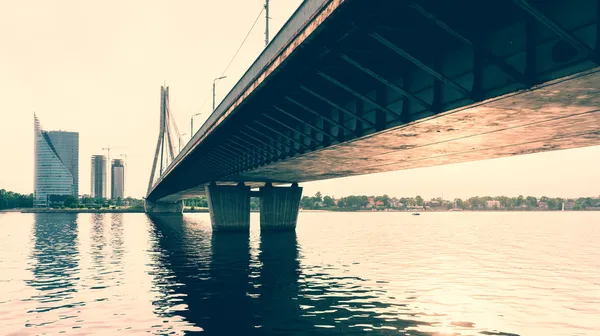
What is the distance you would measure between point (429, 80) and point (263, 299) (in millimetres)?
11785

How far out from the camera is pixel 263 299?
79.3 ft

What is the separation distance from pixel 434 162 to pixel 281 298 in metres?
23.4

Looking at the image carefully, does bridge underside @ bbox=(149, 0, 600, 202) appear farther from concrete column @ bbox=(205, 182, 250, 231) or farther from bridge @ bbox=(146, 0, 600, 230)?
concrete column @ bbox=(205, 182, 250, 231)

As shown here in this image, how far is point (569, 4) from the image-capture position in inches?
575

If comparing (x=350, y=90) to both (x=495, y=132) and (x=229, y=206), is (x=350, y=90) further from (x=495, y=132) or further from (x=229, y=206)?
(x=229, y=206)

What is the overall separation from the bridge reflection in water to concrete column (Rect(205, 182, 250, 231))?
33373 millimetres

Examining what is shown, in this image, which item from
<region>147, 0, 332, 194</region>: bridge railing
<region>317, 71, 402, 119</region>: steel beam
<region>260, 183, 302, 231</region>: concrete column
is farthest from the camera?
<region>260, 183, 302, 231</region>: concrete column

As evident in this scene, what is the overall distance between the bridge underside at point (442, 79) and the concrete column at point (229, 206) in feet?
129

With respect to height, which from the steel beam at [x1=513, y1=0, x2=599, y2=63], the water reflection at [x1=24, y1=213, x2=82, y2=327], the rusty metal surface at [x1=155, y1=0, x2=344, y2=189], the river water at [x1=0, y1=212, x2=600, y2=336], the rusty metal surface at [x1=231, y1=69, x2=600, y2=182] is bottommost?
the river water at [x1=0, y1=212, x2=600, y2=336]

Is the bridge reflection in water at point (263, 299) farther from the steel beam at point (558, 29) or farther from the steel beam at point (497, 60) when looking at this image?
the steel beam at point (558, 29)

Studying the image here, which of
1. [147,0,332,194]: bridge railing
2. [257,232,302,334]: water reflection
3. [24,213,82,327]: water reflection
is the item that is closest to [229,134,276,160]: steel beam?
[147,0,332,194]: bridge railing

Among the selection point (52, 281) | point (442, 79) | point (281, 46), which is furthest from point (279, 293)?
point (52, 281)

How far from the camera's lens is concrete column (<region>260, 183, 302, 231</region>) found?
75.2m

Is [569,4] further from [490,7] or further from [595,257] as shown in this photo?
[595,257]
